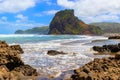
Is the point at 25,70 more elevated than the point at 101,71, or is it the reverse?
the point at 101,71

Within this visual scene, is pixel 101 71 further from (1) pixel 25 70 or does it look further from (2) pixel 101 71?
(1) pixel 25 70

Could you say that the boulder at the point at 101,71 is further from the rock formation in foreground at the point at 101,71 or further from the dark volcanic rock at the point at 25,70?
the dark volcanic rock at the point at 25,70

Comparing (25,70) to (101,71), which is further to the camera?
(25,70)

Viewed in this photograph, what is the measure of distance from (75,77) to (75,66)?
26.5 ft

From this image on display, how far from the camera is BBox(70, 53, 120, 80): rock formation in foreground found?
13.9 m

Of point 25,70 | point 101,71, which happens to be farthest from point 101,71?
point 25,70

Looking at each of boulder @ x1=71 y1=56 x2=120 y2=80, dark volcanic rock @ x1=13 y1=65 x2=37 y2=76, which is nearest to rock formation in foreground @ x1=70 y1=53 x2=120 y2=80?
boulder @ x1=71 y1=56 x2=120 y2=80

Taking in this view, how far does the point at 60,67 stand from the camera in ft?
74.7

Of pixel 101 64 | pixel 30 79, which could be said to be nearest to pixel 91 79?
pixel 101 64

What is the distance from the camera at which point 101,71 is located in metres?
15.4

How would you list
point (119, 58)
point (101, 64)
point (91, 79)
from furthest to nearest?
point (119, 58) → point (101, 64) → point (91, 79)

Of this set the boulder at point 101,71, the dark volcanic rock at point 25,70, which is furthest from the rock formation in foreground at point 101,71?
the dark volcanic rock at point 25,70

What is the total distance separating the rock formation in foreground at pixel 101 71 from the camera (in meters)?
13.9

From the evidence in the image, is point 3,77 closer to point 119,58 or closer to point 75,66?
point 119,58
